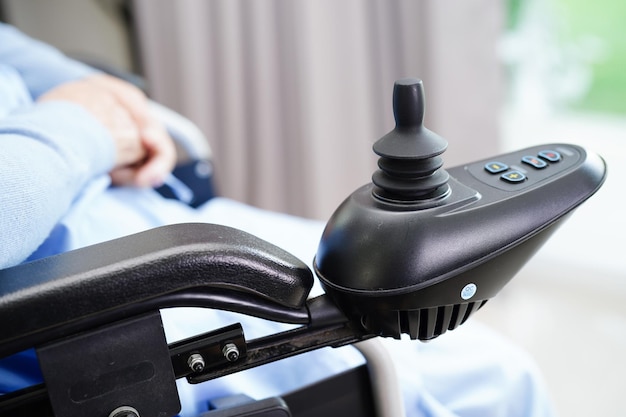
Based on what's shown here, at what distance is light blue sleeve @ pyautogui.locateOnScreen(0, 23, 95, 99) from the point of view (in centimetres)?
93

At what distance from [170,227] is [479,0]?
3.79 ft

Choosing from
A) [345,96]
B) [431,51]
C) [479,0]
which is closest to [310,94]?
[345,96]

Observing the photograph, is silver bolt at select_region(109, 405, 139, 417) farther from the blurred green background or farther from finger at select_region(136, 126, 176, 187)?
the blurred green background

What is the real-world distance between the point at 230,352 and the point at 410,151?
0.18 meters

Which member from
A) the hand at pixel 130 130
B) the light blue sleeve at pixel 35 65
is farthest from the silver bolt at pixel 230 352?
the light blue sleeve at pixel 35 65

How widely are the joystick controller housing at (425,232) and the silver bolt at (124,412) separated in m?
0.15

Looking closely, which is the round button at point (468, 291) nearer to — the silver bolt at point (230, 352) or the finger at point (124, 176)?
the silver bolt at point (230, 352)

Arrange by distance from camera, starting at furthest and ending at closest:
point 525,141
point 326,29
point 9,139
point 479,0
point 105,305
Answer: point 525,141, point 326,29, point 479,0, point 9,139, point 105,305

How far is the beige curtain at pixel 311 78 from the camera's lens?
145 centimetres

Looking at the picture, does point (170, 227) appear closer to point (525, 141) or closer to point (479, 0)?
point (479, 0)

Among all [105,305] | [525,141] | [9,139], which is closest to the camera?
[105,305]

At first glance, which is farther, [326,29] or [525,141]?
[525,141]

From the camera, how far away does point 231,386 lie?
54cm

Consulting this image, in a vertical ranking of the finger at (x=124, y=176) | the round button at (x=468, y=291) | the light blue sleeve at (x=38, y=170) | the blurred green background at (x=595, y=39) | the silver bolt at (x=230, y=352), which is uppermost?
the light blue sleeve at (x=38, y=170)
